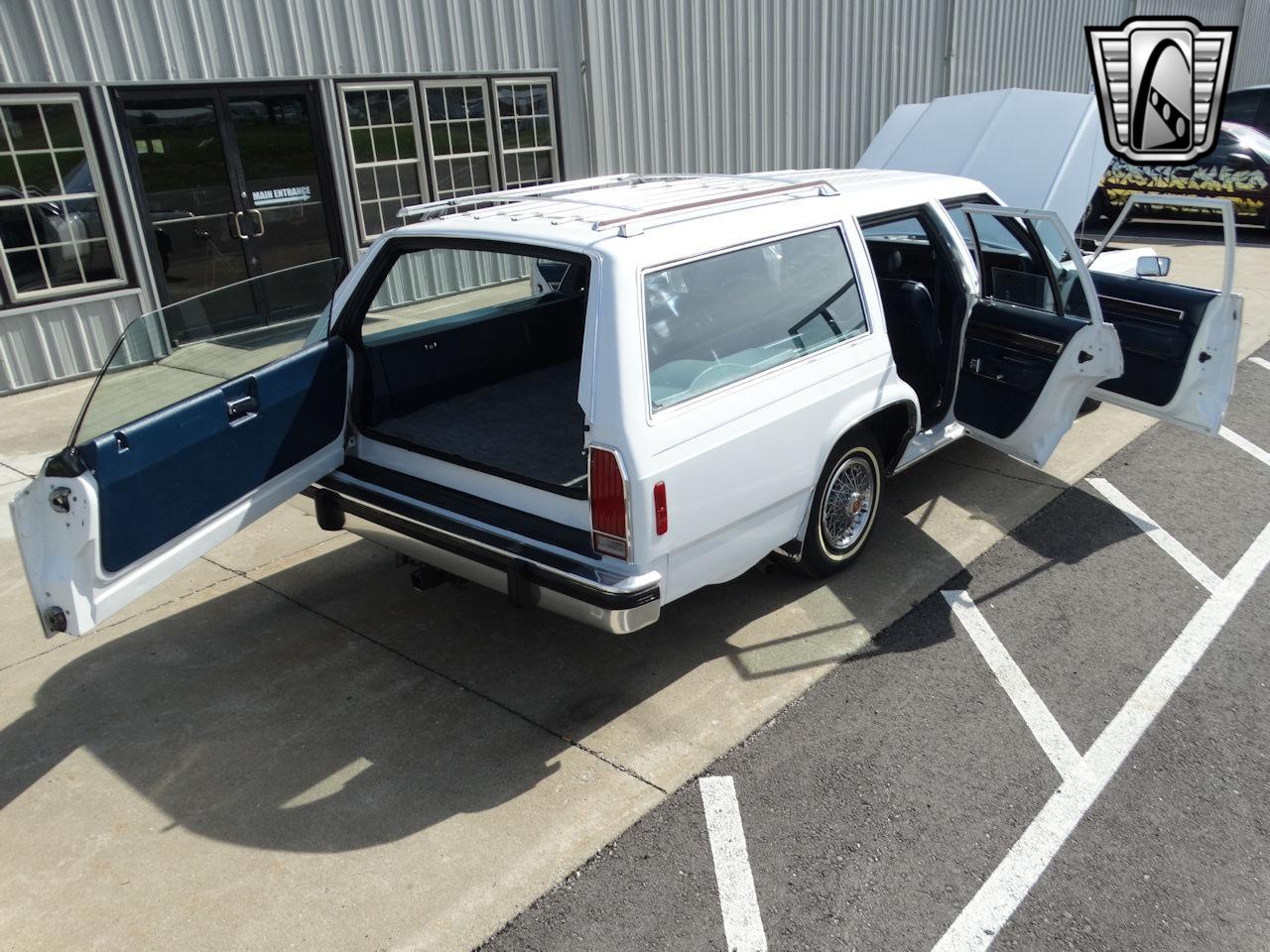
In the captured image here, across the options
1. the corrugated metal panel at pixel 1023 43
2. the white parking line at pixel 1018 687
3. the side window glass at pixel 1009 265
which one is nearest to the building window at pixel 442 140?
the side window glass at pixel 1009 265

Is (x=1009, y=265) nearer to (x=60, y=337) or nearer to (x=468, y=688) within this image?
(x=468, y=688)

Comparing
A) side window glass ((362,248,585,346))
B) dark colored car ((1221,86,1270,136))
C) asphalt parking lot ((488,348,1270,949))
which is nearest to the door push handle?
side window glass ((362,248,585,346))

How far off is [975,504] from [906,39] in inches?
452

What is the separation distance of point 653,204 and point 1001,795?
8.55ft

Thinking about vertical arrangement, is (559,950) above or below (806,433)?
below

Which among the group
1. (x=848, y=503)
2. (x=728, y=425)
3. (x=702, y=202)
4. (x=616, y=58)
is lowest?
(x=848, y=503)

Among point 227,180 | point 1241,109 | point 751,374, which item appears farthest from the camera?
point 1241,109

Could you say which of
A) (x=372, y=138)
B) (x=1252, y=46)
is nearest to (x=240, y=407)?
(x=372, y=138)

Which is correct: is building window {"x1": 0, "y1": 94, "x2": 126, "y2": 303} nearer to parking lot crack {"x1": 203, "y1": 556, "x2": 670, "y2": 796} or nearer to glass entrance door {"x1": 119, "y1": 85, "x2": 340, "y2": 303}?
glass entrance door {"x1": 119, "y1": 85, "x2": 340, "y2": 303}

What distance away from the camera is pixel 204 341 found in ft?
13.6

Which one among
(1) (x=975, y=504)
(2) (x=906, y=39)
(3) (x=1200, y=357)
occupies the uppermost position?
(2) (x=906, y=39)

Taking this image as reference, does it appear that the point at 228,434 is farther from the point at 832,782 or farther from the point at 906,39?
the point at 906,39

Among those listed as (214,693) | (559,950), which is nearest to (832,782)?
(559,950)

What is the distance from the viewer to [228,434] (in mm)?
3703
